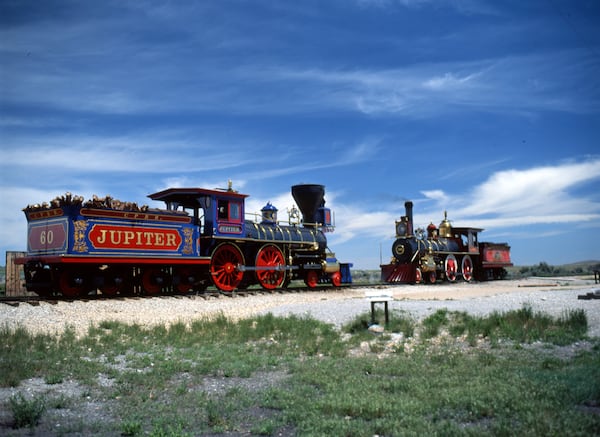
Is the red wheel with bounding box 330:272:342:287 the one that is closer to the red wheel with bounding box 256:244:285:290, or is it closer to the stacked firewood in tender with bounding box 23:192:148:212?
the red wheel with bounding box 256:244:285:290

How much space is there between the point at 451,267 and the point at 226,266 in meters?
18.8

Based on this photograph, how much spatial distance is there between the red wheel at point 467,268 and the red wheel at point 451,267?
4.64ft

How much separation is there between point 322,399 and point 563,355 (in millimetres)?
4148

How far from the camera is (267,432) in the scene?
16.5ft

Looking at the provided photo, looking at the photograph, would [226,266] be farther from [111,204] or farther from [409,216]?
[409,216]

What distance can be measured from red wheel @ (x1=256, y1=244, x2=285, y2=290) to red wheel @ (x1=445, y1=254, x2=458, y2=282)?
574 inches

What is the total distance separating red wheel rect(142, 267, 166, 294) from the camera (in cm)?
1766

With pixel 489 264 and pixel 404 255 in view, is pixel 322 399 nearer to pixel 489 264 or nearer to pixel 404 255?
pixel 404 255

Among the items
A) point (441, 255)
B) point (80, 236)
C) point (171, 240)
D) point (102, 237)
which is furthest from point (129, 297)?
point (441, 255)

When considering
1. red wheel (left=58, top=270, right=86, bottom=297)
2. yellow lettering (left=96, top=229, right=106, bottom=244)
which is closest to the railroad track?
red wheel (left=58, top=270, right=86, bottom=297)

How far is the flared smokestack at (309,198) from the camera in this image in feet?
82.2

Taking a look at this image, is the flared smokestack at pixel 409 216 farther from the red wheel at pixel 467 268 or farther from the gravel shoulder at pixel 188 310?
the gravel shoulder at pixel 188 310

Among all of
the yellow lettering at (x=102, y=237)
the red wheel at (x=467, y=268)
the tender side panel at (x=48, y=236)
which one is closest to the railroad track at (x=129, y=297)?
the tender side panel at (x=48, y=236)

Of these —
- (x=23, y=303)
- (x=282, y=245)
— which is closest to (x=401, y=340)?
(x=23, y=303)
